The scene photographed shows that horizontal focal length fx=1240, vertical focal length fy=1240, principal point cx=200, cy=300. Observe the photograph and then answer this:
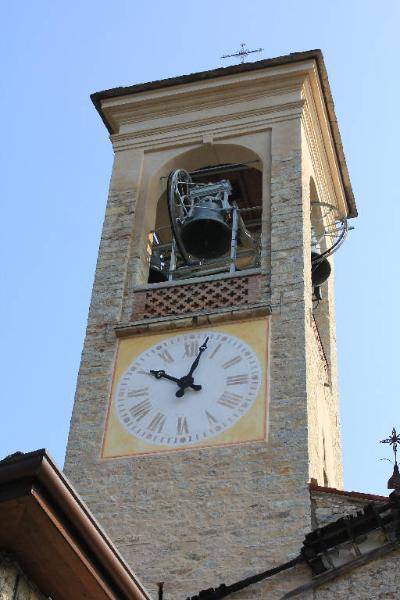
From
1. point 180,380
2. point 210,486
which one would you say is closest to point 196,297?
point 180,380

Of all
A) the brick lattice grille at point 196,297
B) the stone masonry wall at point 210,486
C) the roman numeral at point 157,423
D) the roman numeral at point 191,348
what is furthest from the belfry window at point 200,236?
the roman numeral at point 157,423

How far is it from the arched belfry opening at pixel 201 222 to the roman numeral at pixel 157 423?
208 cm

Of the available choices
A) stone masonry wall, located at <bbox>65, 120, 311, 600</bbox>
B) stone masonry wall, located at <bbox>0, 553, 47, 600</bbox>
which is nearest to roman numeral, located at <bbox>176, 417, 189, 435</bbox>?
stone masonry wall, located at <bbox>65, 120, 311, 600</bbox>

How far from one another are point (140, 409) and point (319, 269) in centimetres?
351

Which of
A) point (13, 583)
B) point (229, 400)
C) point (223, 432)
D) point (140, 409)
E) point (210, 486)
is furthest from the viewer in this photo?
point (140, 409)

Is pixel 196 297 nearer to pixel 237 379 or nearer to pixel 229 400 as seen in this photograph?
pixel 237 379

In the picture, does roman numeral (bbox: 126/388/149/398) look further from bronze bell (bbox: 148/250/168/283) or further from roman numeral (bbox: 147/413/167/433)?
bronze bell (bbox: 148/250/168/283)

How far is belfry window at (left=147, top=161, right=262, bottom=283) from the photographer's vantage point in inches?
538

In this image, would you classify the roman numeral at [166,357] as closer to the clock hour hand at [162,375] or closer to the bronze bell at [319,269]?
the clock hour hand at [162,375]

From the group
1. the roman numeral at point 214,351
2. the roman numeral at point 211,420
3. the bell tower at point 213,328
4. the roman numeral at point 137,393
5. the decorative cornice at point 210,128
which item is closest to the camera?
the bell tower at point 213,328

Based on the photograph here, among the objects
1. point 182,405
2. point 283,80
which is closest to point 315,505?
point 182,405

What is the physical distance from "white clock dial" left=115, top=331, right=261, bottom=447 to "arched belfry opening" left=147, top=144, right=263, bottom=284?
1278 millimetres

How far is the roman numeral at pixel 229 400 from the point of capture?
38.3ft

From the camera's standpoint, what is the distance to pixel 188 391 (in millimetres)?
11945
